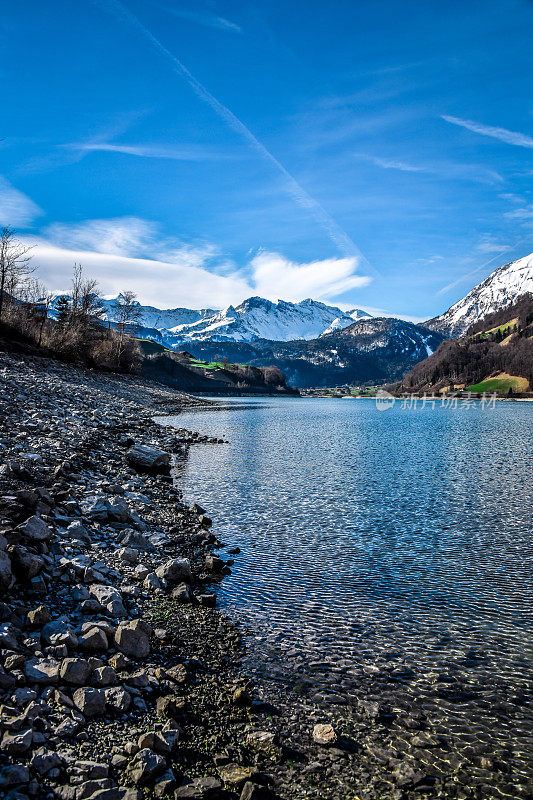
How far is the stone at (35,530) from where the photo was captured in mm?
10781

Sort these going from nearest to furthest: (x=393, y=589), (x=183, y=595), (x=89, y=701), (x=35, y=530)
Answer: (x=89, y=701), (x=35, y=530), (x=183, y=595), (x=393, y=589)

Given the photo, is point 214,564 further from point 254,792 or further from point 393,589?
point 254,792

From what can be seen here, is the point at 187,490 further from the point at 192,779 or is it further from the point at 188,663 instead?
the point at 192,779

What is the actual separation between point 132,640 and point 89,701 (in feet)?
6.49

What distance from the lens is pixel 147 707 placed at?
7.40 m

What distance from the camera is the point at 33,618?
27.3ft

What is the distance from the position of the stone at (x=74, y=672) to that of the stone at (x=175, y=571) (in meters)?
5.38

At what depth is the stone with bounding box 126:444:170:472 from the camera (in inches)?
1093

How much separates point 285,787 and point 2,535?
7.29m

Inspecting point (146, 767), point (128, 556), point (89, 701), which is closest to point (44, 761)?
point (89, 701)

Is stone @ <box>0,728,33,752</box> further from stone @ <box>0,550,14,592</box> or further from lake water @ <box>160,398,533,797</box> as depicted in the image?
lake water @ <box>160,398,533,797</box>

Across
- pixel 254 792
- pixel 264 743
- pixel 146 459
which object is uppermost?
pixel 146 459

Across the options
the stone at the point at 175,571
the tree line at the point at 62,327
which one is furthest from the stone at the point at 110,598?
the tree line at the point at 62,327

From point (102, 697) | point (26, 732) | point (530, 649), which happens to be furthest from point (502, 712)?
point (26, 732)
